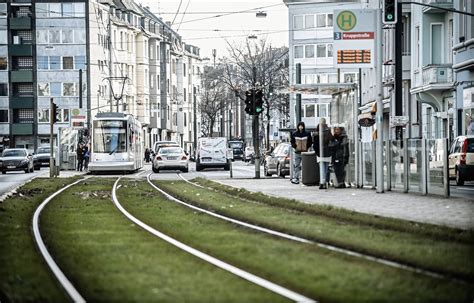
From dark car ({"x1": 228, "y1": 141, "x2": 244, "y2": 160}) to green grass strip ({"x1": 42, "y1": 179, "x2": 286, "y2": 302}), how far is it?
9471cm

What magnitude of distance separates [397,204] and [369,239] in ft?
25.8

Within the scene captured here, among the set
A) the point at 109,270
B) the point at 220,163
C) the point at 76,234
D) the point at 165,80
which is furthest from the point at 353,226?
the point at 165,80

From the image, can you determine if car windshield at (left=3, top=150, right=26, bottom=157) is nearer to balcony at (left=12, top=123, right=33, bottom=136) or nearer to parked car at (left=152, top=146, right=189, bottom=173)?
parked car at (left=152, top=146, right=189, bottom=173)

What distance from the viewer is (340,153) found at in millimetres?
29578

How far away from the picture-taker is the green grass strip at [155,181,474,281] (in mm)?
10641

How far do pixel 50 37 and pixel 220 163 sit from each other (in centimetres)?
4400

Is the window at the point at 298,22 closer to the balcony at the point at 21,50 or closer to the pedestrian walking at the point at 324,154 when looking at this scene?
the balcony at the point at 21,50

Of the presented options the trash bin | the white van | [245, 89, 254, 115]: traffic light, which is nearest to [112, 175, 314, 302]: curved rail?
the trash bin

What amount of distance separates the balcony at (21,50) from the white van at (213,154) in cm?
4374

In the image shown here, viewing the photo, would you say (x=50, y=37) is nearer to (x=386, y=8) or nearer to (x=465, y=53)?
(x=465, y=53)

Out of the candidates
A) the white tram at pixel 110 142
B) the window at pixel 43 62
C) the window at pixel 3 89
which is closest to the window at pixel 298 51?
the window at pixel 43 62

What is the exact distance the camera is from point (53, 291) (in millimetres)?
9227

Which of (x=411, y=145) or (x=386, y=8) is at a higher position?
(x=386, y=8)

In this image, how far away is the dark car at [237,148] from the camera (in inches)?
4429
